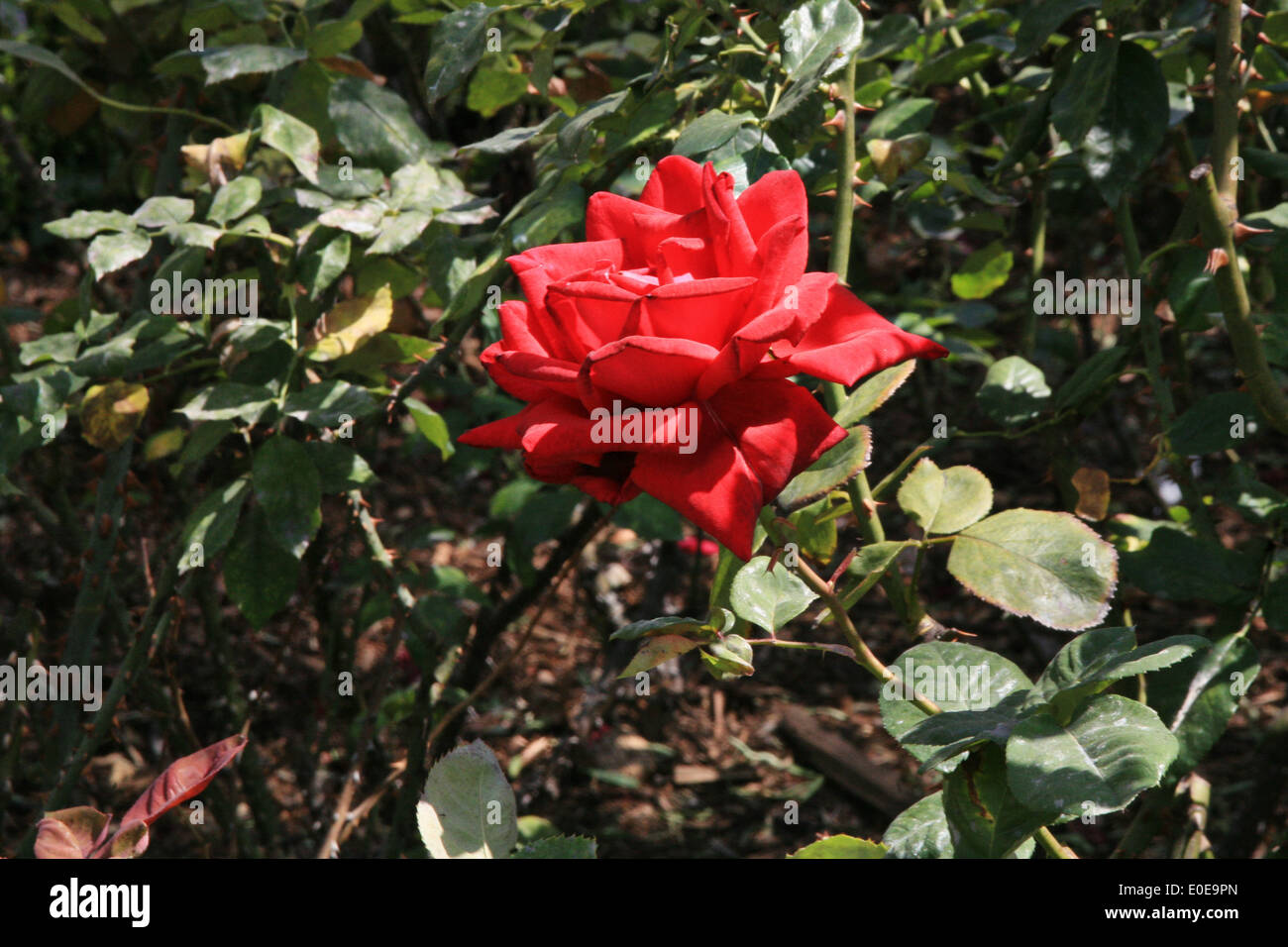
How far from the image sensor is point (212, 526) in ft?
4.47

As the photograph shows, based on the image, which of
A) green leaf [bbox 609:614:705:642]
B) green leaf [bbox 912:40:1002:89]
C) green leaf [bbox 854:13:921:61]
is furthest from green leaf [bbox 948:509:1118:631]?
green leaf [bbox 912:40:1002:89]

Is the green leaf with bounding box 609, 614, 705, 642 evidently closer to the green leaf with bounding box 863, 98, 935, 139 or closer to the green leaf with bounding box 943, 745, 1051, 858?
the green leaf with bounding box 943, 745, 1051, 858

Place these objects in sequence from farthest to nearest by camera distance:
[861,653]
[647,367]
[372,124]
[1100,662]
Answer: [372,124], [861,653], [1100,662], [647,367]

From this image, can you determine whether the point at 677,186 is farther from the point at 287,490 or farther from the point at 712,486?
the point at 287,490

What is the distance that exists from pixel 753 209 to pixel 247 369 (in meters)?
0.87

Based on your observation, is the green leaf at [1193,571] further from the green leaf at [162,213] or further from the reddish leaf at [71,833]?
the green leaf at [162,213]

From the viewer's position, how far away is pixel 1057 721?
2.38ft

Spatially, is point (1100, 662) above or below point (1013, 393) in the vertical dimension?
below

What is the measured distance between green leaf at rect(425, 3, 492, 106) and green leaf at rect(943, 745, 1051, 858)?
795 mm

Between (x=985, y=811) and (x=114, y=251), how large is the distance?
1.13 m

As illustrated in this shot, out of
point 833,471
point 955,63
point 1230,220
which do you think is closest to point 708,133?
point 833,471

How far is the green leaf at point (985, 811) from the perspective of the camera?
28.2 inches

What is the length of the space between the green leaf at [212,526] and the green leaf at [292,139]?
15.8 inches
